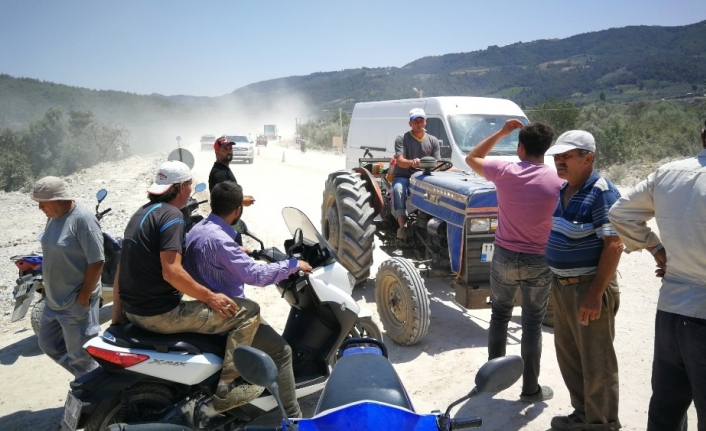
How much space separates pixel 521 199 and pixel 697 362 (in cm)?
158

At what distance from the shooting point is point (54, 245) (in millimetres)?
3635

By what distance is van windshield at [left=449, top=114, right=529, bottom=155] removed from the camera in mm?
9156

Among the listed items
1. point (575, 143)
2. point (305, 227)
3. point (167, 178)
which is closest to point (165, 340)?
point (167, 178)

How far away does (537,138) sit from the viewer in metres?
3.59

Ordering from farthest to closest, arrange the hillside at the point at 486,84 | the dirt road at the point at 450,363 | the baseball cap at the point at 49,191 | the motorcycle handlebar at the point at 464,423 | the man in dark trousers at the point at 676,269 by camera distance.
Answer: the hillside at the point at 486,84, the dirt road at the point at 450,363, the baseball cap at the point at 49,191, the man in dark trousers at the point at 676,269, the motorcycle handlebar at the point at 464,423

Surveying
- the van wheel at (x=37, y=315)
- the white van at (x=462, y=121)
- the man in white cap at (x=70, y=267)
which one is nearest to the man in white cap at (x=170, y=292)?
the man in white cap at (x=70, y=267)

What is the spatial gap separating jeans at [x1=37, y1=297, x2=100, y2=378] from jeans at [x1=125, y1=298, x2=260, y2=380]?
86cm

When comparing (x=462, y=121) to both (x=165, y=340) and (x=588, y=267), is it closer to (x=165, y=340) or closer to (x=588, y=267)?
(x=588, y=267)

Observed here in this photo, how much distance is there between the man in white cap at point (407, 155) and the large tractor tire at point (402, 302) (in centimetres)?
118

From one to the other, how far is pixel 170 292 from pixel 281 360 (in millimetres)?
855

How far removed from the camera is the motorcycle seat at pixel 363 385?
71.6 inches

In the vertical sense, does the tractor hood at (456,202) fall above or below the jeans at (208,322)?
above

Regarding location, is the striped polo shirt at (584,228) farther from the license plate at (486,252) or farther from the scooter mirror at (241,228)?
the scooter mirror at (241,228)

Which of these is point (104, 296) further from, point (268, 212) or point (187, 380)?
point (268, 212)
